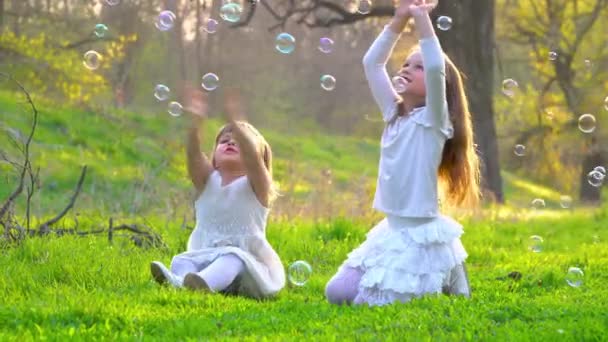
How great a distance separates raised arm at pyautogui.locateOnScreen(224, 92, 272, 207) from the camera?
18.7ft

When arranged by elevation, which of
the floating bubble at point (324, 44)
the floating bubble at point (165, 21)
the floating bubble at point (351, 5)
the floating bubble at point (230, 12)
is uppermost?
the floating bubble at point (351, 5)

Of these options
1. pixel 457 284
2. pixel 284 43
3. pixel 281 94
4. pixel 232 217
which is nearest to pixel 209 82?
pixel 284 43

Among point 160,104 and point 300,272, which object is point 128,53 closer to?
point 160,104

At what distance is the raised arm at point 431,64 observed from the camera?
17.1 ft

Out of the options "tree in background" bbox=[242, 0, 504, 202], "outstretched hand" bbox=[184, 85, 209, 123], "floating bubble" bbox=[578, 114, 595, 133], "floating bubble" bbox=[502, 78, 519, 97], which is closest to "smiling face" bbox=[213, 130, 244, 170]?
"outstretched hand" bbox=[184, 85, 209, 123]

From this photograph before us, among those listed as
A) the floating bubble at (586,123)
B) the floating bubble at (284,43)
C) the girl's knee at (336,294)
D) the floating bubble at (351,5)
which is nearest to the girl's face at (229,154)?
the floating bubble at (284,43)

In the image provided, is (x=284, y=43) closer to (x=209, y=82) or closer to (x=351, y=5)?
(x=209, y=82)

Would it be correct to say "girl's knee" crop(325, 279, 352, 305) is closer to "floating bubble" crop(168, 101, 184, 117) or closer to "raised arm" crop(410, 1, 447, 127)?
"raised arm" crop(410, 1, 447, 127)

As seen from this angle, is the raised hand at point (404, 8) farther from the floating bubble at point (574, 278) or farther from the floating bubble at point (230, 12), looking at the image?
the floating bubble at point (574, 278)

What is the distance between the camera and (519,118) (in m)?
24.0

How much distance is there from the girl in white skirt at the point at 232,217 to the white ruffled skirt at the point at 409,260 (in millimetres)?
743

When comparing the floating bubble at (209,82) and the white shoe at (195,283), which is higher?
the floating bubble at (209,82)

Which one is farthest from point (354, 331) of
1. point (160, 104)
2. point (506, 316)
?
point (160, 104)

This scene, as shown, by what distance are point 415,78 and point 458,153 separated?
1.64 feet
